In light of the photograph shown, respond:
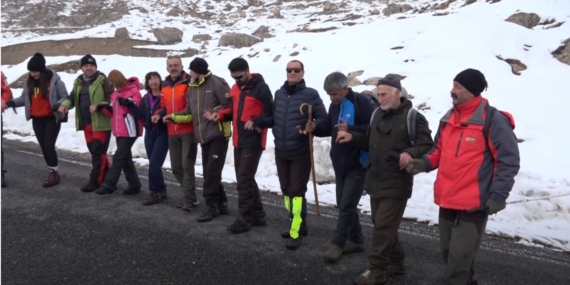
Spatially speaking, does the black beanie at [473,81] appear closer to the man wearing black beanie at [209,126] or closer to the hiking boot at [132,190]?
the man wearing black beanie at [209,126]

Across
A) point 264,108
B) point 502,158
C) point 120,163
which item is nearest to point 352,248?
point 264,108

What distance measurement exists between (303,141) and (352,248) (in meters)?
1.32

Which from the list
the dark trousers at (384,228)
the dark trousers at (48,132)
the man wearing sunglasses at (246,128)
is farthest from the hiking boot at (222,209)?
the dark trousers at (48,132)

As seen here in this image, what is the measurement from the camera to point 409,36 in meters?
18.2

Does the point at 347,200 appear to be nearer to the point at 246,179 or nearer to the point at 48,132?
the point at 246,179

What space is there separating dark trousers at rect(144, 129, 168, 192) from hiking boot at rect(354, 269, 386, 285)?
12.1ft

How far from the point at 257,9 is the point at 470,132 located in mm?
48629

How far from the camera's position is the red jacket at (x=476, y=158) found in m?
3.64

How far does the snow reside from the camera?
23.6 ft

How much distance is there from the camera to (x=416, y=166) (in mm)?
4086

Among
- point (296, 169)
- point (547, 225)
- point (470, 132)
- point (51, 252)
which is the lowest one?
point (547, 225)

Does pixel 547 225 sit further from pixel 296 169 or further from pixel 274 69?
pixel 274 69

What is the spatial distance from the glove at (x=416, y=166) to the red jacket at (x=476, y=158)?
15cm

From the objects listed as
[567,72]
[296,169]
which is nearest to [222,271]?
[296,169]
